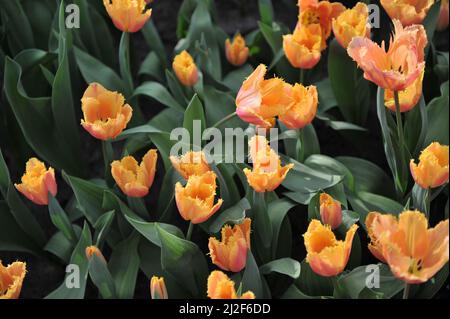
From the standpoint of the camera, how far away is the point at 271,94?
1.15 metres

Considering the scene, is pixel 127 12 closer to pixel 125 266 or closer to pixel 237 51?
pixel 237 51

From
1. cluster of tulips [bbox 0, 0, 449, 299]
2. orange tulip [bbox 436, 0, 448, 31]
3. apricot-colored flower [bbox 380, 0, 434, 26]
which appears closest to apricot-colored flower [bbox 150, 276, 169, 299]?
cluster of tulips [bbox 0, 0, 449, 299]

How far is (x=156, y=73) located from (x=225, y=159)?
0.43 m

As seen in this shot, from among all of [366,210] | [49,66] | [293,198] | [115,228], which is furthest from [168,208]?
[49,66]

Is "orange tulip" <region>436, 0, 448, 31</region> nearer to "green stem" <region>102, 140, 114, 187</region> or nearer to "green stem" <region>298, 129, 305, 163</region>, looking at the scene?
"green stem" <region>298, 129, 305, 163</region>

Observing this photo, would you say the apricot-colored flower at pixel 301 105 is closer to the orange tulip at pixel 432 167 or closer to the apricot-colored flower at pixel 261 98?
the apricot-colored flower at pixel 261 98

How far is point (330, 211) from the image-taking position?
1.15 m

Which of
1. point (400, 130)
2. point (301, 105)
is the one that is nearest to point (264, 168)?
point (301, 105)

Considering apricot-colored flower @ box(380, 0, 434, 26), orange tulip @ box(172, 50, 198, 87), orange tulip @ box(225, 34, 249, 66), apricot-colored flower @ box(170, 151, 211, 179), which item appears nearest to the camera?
apricot-colored flower @ box(170, 151, 211, 179)

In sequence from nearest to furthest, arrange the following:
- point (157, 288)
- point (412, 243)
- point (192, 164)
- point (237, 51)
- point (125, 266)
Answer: point (412, 243) < point (157, 288) < point (192, 164) < point (125, 266) < point (237, 51)

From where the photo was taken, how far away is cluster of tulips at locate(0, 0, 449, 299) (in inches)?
36.9

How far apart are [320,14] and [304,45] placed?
0.09 meters

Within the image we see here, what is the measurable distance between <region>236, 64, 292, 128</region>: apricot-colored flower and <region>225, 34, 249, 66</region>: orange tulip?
0.42 metres

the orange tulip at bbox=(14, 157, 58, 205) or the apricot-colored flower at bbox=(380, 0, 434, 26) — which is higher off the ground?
the apricot-colored flower at bbox=(380, 0, 434, 26)
